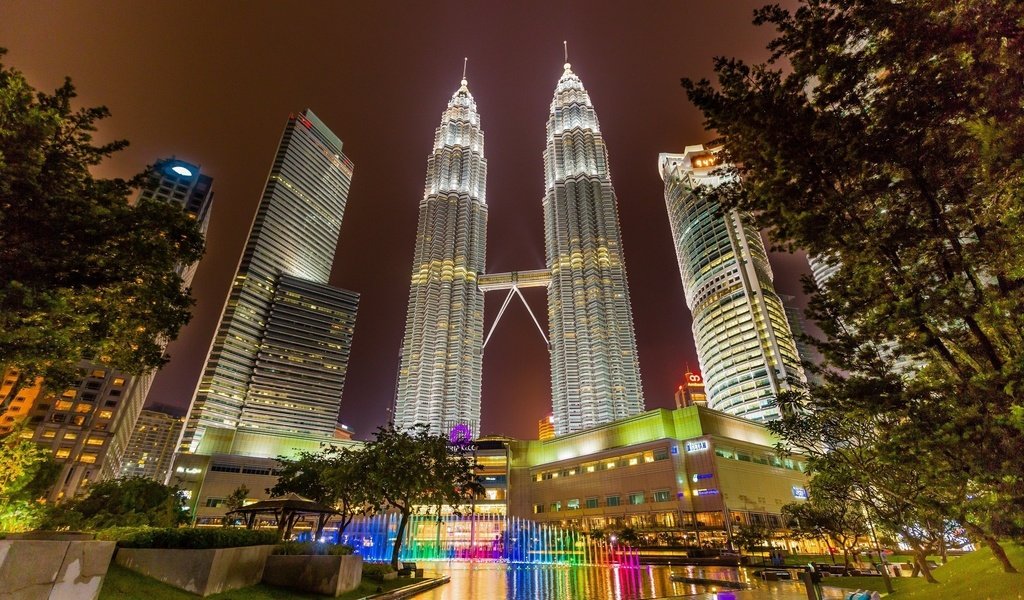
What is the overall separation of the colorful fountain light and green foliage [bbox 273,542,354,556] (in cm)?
4404

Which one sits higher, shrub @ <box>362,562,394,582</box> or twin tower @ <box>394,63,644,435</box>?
twin tower @ <box>394,63,644,435</box>

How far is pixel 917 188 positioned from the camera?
8.23m

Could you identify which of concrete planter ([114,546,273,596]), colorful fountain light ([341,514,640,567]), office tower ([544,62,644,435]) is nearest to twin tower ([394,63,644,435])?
office tower ([544,62,644,435])

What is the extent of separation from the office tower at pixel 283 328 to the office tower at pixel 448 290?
35.3 m

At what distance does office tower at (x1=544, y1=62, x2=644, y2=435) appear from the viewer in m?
124

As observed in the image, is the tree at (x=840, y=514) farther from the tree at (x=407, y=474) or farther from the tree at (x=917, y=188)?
the tree at (x=407, y=474)

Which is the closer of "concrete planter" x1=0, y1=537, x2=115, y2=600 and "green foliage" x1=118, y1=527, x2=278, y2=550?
"concrete planter" x1=0, y1=537, x2=115, y2=600

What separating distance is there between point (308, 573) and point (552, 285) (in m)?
135

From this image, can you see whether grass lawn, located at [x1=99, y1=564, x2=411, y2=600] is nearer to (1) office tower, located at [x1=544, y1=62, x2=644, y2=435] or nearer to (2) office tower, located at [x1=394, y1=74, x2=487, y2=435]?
(1) office tower, located at [x1=544, y1=62, x2=644, y2=435]

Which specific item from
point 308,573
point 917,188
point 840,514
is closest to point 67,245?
point 308,573

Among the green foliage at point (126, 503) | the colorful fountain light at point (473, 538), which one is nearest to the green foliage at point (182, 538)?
the green foliage at point (126, 503)

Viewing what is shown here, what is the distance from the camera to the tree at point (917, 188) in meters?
7.03

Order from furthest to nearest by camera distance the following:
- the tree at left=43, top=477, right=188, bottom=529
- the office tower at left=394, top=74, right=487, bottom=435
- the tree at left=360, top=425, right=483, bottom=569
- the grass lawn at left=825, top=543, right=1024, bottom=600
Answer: the office tower at left=394, top=74, right=487, bottom=435 < the tree at left=43, top=477, right=188, bottom=529 < the tree at left=360, top=425, right=483, bottom=569 < the grass lawn at left=825, top=543, right=1024, bottom=600

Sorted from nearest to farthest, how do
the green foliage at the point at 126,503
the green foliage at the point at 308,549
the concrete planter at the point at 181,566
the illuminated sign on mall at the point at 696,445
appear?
the concrete planter at the point at 181,566, the green foliage at the point at 308,549, the green foliage at the point at 126,503, the illuminated sign on mall at the point at 696,445
